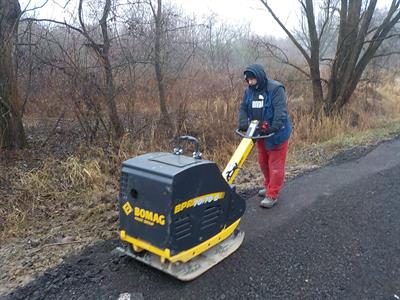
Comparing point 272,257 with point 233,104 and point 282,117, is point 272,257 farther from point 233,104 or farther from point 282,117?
point 233,104

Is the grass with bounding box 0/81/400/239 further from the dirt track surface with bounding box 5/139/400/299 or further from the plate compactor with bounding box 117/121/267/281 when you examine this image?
the plate compactor with bounding box 117/121/267/281

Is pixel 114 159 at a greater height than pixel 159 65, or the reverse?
pixel 159 65

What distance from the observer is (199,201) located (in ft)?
9.07

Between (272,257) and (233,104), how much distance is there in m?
5.59

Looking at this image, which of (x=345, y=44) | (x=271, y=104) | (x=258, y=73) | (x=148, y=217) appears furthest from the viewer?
(x=345, y=44)

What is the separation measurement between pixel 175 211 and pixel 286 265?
1.21m

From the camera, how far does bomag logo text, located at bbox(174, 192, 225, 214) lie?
260cm

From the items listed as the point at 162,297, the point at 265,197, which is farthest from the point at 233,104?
the point at 162,297

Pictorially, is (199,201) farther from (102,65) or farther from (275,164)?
(102,65)

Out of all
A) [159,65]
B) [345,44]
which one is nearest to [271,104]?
[159,65]

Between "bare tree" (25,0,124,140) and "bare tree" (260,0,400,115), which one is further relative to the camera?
"bare tree" (260,0,400,115)

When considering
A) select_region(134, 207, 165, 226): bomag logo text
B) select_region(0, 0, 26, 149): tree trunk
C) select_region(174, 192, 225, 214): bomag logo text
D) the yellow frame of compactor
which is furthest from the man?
select_region(0, 0, 26, 149): tree trunk

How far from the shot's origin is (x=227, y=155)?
6898 millimetres

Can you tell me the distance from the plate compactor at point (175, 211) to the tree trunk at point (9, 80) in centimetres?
384
